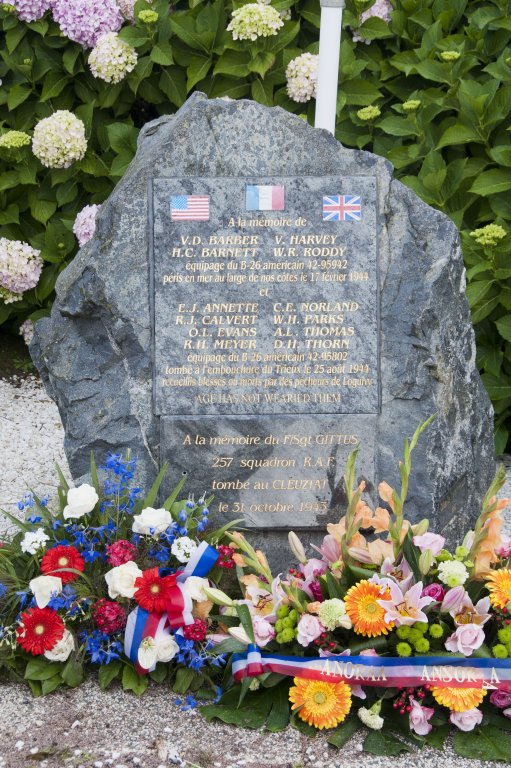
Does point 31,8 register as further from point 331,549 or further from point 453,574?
point 453,574

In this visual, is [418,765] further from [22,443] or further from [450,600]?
[22,443]

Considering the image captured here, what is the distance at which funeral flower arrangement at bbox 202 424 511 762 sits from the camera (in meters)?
3.10

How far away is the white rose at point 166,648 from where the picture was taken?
3.29 metres

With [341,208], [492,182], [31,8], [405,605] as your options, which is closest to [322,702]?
[405,605]

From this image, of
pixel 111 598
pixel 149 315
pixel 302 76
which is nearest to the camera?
pixel 111 598

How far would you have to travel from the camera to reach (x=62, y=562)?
3.31 metres

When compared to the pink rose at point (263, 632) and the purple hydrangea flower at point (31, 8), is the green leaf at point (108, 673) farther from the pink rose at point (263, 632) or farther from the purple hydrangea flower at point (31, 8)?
the purple hydrangea flower at point (31, 8)

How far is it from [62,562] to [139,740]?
1.93 ft

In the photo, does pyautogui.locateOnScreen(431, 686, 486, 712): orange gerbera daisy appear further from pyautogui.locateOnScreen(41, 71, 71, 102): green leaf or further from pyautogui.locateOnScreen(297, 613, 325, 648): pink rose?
pyautogui.locateOnScreen(41, 71, 71, 102): green leaf

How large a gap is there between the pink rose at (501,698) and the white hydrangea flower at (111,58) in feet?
12.4

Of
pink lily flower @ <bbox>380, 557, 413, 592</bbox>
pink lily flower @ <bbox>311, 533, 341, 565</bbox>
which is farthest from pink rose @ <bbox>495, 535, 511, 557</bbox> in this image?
pink lily flower @ <bbox>311, 533, 341, 565</bbox>

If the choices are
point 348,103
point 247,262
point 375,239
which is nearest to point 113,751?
point 247,262

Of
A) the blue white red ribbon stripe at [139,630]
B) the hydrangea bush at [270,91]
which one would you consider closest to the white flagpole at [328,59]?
the hydrangea bush at [270,91]

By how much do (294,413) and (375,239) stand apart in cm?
→ 67
